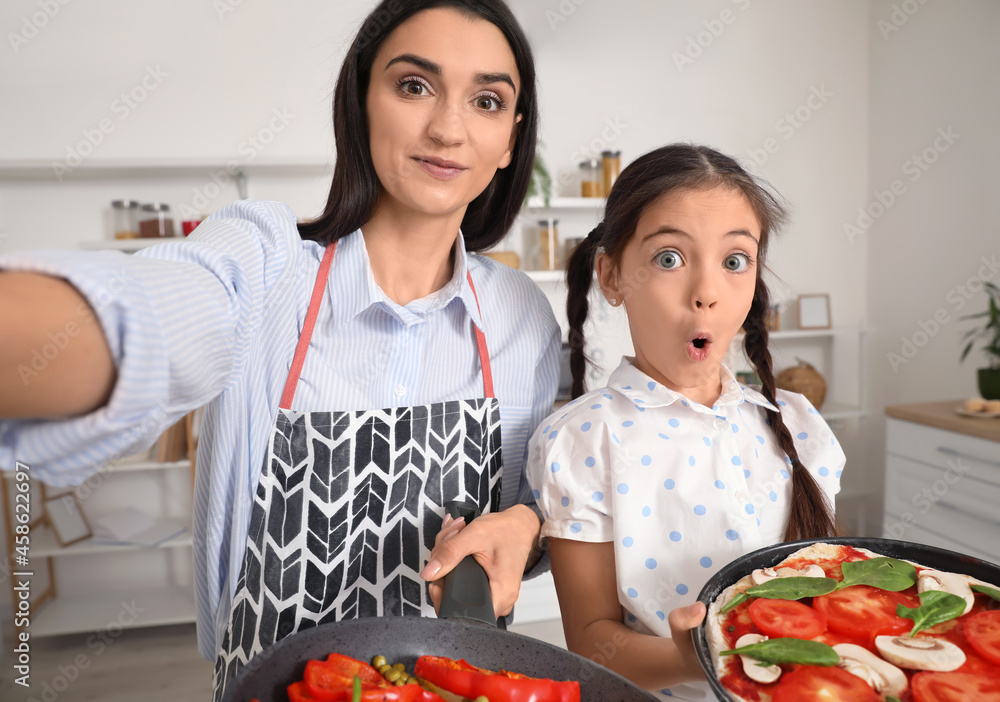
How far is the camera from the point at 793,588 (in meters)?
0.59

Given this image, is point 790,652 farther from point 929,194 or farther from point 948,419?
point 929,194

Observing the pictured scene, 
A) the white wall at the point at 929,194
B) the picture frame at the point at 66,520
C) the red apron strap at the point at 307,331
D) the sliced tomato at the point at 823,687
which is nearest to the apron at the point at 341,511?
the red apron strap at the point at 307,331

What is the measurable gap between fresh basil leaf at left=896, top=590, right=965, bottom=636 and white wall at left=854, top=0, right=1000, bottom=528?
9.46ft

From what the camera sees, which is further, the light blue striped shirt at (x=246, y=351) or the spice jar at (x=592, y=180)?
the spice jar at (x=592, y=180)

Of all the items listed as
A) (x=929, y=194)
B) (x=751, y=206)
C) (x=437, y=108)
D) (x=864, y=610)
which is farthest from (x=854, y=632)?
(x=929, y=194)

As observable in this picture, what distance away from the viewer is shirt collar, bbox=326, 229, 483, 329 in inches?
35.9

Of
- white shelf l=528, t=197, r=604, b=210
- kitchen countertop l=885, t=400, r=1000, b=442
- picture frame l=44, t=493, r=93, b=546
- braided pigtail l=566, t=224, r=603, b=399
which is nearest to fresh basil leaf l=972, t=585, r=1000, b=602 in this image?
braided pigtail l=566, t=224, r=603, b=399

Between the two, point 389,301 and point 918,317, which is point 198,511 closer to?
point 389,301

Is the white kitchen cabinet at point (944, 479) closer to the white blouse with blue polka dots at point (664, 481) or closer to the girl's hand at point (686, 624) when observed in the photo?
the white blouse with blue polka dots at point (664, 481)

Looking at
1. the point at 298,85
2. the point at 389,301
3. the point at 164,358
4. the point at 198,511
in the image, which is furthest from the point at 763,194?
the point at 298,85

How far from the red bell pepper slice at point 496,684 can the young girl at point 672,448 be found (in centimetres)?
21

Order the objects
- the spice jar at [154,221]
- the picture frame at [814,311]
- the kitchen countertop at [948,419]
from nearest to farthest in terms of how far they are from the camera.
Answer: the kitchen countertop at [948,419] → the spice jar at [154,221] → the picture frame at [814,311]

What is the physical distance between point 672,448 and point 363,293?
1.52ft

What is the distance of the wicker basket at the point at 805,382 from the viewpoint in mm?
3223
